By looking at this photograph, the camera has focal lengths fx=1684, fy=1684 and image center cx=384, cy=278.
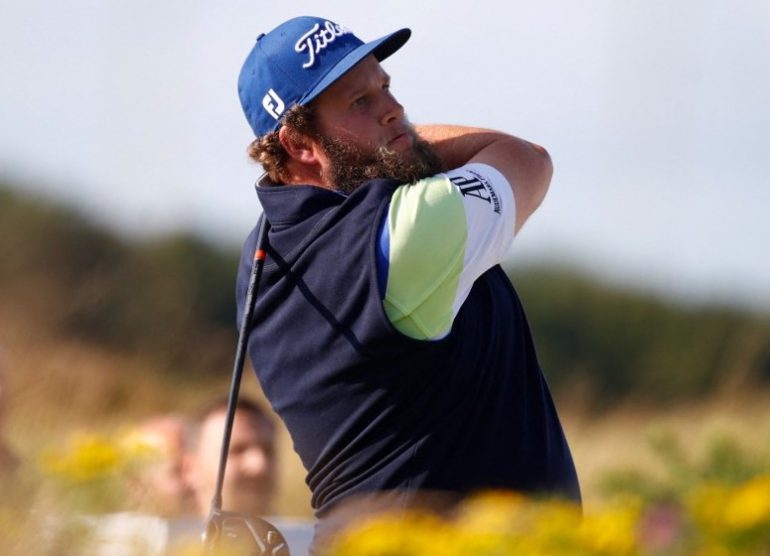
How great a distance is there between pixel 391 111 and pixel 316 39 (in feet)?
0.81

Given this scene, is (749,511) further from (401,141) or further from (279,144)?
(279,144)

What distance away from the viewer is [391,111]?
3.63 m

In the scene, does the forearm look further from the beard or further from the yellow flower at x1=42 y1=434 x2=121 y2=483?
the yellow flower at x1=42 y1=434 x2=121 y2=483

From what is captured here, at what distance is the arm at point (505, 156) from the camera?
357 centimetres

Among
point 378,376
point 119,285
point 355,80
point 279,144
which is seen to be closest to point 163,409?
point 119,285

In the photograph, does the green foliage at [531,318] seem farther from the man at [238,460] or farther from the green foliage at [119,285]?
the man at [238,460]

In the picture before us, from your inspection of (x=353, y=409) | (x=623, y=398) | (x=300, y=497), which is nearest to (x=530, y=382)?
(x=353, y=409)

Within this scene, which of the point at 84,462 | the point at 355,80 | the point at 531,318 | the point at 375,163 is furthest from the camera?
the point at 531,318

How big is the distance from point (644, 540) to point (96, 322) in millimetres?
17460

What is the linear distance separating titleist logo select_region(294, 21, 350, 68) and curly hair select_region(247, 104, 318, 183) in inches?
4.2

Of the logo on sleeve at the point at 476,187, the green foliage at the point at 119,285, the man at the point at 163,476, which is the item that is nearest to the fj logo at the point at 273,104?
the logo on sleeve at the point at 476,187

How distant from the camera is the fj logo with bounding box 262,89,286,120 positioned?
372 centimetres

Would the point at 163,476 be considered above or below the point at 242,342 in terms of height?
below

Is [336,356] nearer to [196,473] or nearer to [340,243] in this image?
[340,243]
